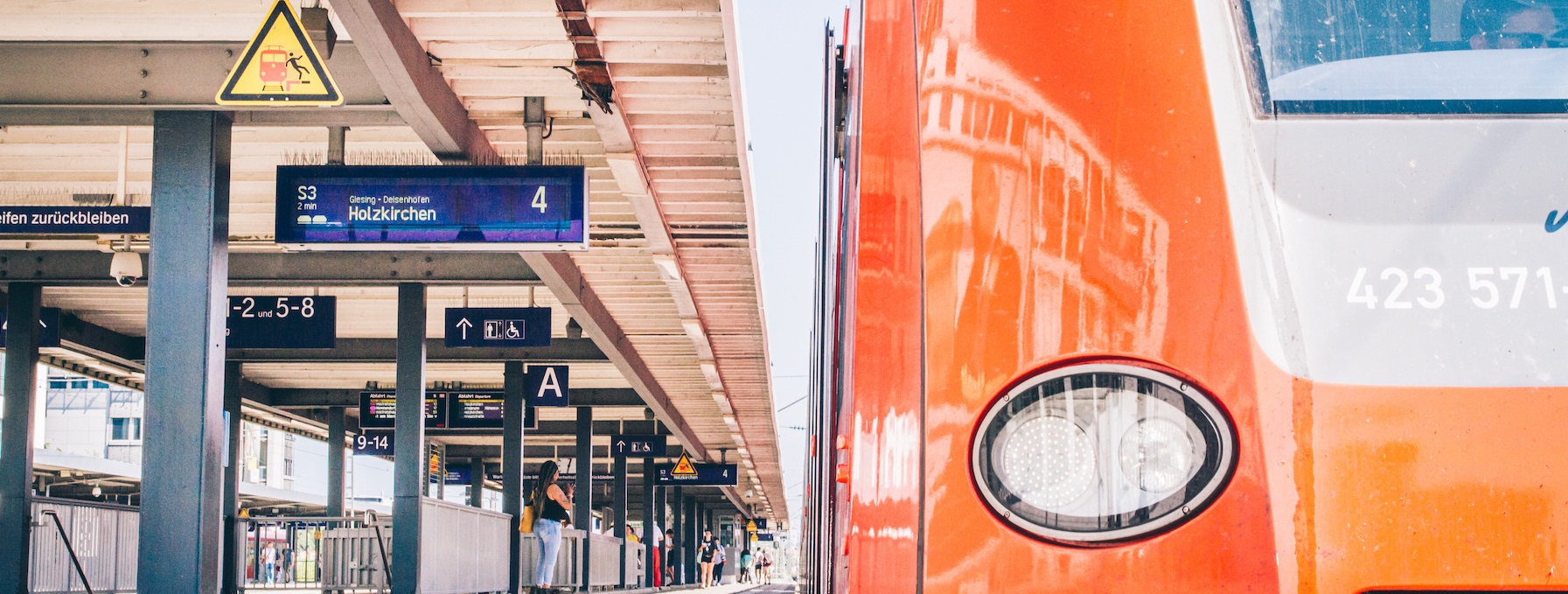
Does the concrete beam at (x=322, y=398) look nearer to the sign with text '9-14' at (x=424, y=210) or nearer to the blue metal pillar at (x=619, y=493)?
the blue metal pillar at (x=619, y=493)

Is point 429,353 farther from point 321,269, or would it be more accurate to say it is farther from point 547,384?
point 321,269

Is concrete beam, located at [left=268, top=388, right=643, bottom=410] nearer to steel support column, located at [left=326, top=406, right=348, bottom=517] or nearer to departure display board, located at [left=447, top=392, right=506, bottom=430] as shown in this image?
steel support column, located at [left=326, top=406, right=348, bottom=517]

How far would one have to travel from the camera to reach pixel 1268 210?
5.84ft

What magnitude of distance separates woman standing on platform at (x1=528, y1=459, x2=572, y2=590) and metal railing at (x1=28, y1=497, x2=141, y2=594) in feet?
12.8

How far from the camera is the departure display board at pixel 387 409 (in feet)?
65.4

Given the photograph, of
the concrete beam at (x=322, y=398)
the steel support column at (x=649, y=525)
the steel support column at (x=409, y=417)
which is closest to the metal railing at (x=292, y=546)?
the steel support column at (x=409, y=417)

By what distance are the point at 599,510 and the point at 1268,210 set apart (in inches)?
2536

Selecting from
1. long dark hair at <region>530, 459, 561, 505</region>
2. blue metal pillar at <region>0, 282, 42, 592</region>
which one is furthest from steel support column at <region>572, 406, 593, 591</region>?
blue metal pillar at <region>0, 282, 42, 592</region>

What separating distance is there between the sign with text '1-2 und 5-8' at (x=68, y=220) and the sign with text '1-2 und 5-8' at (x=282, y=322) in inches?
133

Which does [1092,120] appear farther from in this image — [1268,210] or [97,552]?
[97,552]

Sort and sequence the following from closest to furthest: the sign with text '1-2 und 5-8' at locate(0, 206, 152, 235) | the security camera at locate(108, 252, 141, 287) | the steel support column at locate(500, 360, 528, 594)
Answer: the sign with text '1-2 und 5-8' at locate(0, 206, 152, 235) → the security camera at locate(108, 252, 141, 287) → the steel support column at locate(500, 360, 528, 594)

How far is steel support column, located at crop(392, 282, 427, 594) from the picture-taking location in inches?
548

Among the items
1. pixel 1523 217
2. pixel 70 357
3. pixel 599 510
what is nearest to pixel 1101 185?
pixel 1523 217

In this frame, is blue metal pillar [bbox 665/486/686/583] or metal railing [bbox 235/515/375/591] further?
blue metal pillar [bbox 665/486/686/583]
